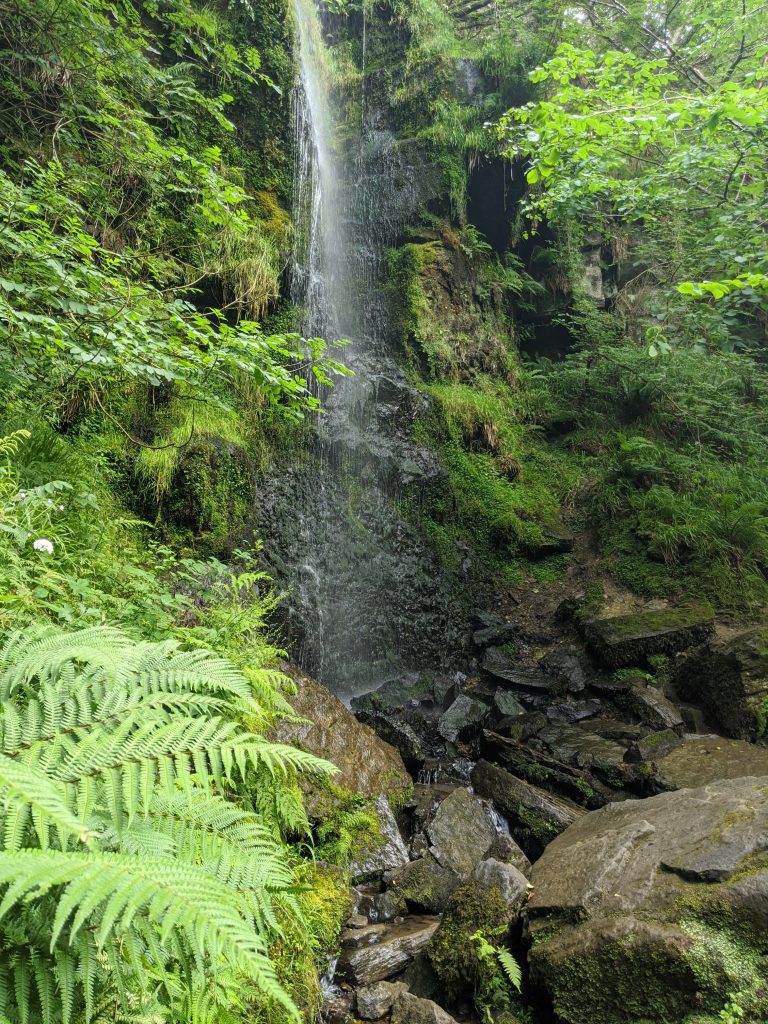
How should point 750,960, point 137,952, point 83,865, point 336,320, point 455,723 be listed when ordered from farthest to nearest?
point 336,320 < point 455,723 < point 750,960 < point 137,952 < point 83,865

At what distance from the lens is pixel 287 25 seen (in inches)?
399

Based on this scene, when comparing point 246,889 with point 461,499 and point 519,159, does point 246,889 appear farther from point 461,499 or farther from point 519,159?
point 519,159

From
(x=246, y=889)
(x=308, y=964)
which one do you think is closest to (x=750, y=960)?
(x=308, y=964)

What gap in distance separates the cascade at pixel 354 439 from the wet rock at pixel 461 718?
1655 mm

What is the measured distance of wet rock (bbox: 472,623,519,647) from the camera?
8617mm

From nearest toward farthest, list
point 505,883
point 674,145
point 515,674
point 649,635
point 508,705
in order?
point 505,883, point 508,705, point 674,145, point 649,635, point 515,674

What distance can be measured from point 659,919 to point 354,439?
7.80 m

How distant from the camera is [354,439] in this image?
941cm

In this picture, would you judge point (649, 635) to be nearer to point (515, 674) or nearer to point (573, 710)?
point (573, 710)

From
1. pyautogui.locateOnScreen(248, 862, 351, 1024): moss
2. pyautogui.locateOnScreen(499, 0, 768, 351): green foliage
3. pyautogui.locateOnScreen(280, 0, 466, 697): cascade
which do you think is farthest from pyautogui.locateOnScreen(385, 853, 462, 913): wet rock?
pyautogui.locateOnScreen(499, 0, 768, 351): green foliage

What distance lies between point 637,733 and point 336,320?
8729 millimetres

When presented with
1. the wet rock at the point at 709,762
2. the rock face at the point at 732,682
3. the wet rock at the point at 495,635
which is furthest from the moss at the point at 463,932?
the wet rock at the point at 495,635

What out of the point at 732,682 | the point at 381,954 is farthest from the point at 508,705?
the point at 381,954

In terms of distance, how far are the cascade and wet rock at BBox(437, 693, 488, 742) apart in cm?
166
